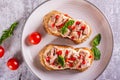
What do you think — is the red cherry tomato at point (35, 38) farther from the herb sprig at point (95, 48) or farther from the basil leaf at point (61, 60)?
the herb sprig at point (95, 48)

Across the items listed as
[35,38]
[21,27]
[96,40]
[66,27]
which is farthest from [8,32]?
[96,40]

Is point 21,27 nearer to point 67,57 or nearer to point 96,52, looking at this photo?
point 67,57

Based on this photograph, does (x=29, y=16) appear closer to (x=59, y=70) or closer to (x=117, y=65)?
(x=59, y=70)

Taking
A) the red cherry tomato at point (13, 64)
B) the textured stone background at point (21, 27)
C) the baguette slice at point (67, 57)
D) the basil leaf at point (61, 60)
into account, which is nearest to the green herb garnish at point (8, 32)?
the textured stone background at point (21, 27)

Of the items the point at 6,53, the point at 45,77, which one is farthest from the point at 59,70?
the point at 6,53

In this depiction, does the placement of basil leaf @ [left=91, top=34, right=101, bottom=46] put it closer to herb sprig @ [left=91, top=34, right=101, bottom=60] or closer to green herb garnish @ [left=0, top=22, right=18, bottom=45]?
herb sprig @ [left=91, top=34, right=101, bottom=60]
